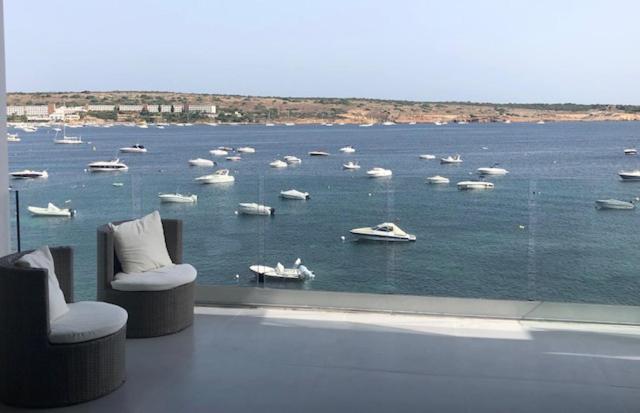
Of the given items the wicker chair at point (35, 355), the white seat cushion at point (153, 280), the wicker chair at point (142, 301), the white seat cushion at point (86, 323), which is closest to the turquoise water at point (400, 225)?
the wicker chair at point (142, 301)

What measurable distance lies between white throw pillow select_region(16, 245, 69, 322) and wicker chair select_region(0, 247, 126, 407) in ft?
0.30

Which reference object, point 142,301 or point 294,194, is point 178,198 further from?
point 142,301

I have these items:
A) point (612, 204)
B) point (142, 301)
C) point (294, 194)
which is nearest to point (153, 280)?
point (142, 301)

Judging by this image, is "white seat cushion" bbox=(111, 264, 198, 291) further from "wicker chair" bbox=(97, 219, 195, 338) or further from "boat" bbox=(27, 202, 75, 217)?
"boat" bbox=(27, 202, 75, 217)

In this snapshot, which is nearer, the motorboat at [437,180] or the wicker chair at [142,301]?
the wicker chair at [142,301]

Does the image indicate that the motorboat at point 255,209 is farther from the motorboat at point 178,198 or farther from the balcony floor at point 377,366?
the balcony floor at point 377,366

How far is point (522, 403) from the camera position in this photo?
323 cm

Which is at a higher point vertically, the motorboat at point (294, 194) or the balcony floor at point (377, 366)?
the motorboat at point (294, 194)

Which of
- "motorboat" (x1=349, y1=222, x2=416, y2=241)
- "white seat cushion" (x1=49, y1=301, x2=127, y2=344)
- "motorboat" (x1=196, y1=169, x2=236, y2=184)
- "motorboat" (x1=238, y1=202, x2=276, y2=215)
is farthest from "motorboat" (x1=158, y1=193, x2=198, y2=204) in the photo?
"white seat cushion" (x1=49, y1=301, x2=127, y2=344)

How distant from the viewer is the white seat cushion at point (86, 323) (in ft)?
10.2

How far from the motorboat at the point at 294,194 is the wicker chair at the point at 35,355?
2528 mm

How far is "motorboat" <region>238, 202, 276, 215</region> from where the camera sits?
218 inches

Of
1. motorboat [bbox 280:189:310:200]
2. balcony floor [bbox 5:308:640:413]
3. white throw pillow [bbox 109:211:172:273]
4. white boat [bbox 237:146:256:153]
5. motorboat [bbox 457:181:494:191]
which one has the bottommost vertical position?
white boat [bbox 237:146:256:153]

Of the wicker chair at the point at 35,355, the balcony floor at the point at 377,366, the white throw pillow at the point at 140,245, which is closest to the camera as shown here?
the wicker chair at the point at 35,355
